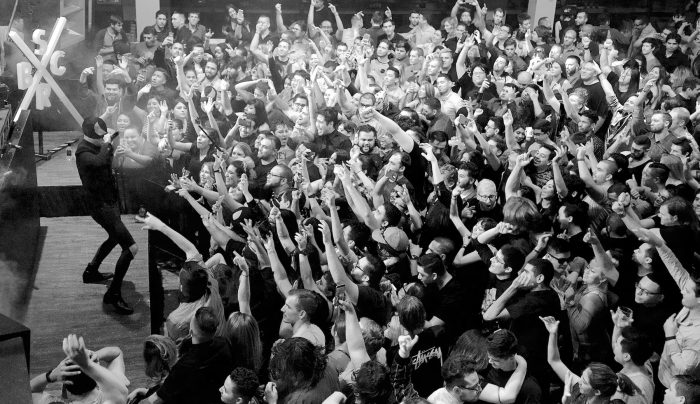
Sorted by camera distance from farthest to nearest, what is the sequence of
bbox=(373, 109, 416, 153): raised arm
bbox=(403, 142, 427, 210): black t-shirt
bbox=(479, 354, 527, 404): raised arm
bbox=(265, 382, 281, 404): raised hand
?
bbox=(403, 142, 427, 210): black t-shirt < bbox=(373, 109, 416, 153): raised arm < bbox=(479, 354, 527, 404): raised arm < bbox=(265, 382, 281, 404): raised hand

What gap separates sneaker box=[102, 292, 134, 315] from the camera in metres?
5.82

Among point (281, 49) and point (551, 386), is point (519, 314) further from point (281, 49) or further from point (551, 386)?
point (281, 49)

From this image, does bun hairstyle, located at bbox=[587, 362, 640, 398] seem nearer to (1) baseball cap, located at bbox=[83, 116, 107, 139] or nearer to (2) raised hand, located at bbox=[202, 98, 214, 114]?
(1) baseball cap, located at bbox=[83, 116, 107, 139]

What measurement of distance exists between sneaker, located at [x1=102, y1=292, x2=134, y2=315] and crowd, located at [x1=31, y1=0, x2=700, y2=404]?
2.19 ft

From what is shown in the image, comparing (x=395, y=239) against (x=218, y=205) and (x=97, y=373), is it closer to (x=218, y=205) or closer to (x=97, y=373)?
(x=218, y=205)

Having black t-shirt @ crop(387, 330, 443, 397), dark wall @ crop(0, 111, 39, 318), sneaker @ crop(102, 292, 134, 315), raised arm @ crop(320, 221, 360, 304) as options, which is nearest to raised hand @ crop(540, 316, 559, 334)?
black t-shirt @ crop(387, 330, 443, 397)

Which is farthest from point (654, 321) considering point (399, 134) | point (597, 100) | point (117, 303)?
point (597, 100)

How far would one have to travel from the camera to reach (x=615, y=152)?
693 cm

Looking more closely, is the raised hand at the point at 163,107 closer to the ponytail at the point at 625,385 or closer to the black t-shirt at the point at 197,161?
the black t-shirt at the point at 197,161

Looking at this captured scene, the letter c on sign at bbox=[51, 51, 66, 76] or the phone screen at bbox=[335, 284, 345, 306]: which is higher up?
the letter c on sign at bbox=[51, 51, 66, 76]

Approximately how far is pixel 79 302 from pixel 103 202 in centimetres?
73

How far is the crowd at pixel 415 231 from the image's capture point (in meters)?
4.09

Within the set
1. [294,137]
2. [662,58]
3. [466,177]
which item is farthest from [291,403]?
[662,58]

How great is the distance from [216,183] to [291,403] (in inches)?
116
